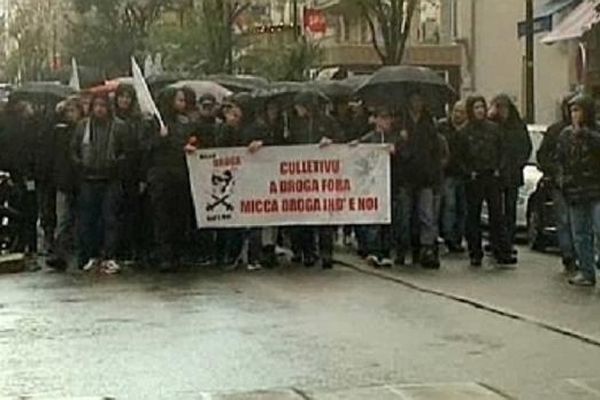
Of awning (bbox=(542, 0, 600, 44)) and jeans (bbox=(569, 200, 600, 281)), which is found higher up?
awning (bbox=(542, 0, 600, 44))

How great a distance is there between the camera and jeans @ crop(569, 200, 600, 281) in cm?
1770

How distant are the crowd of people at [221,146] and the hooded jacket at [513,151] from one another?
0.01m

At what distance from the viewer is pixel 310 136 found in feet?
66.9

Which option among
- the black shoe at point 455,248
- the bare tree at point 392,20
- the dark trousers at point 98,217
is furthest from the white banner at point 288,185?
the bare tree at point 392,20

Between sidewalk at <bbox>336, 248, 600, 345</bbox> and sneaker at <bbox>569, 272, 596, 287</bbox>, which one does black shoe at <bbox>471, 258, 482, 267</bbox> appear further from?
sneaker at <bbox>569, 272, 596, 287</bbox>

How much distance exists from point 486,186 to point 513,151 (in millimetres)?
526

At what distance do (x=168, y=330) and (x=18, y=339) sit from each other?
3.97 ft

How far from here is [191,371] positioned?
477 inches

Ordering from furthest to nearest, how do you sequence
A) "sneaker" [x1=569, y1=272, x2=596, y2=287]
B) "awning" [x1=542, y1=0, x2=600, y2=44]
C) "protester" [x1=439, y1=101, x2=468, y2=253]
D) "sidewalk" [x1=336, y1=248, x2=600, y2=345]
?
"awning" [x1=542, y1=0, x2=600, y2=44]
"protester" [x1=439, y1=101, x2=468, y2=253]
"sneaker" [x1=569, y1=272, x2=596, y2=287]
"sidewalk" [x1=336, y1=248, x2=600, y2=345]

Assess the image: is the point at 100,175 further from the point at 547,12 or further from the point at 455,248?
the point at 547,12

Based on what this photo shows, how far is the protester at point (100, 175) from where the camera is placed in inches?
782

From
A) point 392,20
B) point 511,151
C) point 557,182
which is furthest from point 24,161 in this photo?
point 392,20

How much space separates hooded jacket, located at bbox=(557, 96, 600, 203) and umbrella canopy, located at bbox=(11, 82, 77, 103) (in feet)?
24.5

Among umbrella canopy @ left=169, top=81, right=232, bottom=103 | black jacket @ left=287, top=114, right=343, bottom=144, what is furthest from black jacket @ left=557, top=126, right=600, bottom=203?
umbrella canopy @ left=169, top=81, right=232, bottom=103
